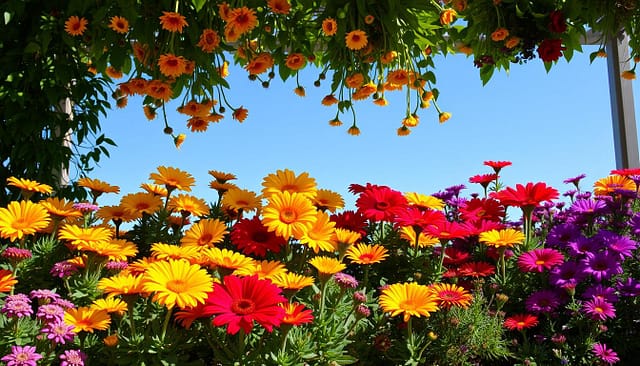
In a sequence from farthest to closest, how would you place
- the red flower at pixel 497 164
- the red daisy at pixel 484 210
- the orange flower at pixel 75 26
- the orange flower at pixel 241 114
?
the orange flower at pixel 241 114
the orange flower at pixel 75 26
the red flower at pixel 497 164
the red daisy at pixel 484 210

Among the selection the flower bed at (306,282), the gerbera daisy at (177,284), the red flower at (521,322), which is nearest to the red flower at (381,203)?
the flower bed at (306,282)

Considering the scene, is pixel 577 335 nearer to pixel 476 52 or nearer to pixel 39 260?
pixel 39 260

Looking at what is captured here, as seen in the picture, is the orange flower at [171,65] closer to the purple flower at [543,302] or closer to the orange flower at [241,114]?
the orange flower at [241,114]

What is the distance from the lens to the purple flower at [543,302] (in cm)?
139

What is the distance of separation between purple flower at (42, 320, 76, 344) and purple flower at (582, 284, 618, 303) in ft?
3.73

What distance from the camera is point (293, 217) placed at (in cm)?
116

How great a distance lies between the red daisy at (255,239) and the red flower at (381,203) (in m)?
0.25

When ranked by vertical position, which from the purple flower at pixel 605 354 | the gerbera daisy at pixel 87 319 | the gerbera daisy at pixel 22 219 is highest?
the gerbera daisy at pixel 22 219

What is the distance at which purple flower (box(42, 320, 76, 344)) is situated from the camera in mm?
962

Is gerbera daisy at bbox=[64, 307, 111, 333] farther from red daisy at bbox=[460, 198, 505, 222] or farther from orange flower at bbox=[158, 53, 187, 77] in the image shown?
→ orange flower at bbox=[158, 53, 187, 77]

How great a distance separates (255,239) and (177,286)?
368 millimetres

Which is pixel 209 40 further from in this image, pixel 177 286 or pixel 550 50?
pixel 177 286

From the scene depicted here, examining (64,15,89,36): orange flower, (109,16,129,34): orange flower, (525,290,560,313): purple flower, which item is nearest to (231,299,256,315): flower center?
(525,290,560,313): purple flower

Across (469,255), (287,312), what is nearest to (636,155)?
(469,255)
